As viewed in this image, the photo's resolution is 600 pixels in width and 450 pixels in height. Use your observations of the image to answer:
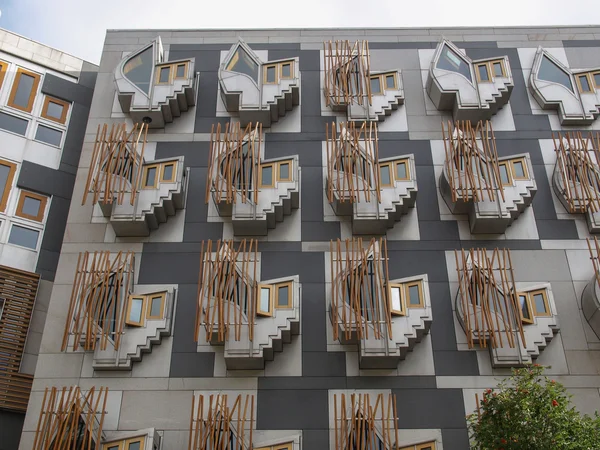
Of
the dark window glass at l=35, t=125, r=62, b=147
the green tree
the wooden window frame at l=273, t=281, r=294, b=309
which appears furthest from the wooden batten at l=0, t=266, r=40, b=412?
the green tree

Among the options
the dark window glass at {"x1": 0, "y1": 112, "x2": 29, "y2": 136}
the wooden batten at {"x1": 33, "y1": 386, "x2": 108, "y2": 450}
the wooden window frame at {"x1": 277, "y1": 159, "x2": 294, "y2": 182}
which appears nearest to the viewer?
the wooden batten at {"x1": 33, "y1": 386, "x2": 108, "y2": 450}

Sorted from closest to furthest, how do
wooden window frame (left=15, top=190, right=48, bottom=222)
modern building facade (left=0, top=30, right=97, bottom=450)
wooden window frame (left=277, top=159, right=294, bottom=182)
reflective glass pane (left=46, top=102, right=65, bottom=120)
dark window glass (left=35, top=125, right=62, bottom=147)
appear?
1. modern building facade (left=0, top=30, right=97, bottom=450)
2. wooden window frame (left=277, top=159, right=294, bottom=182)
3. wooden window frame (left=15, top=190, right=48, bottom=222)
4. dark window glass (left=35, top=125, right=62, bottom=147)
5. reflective glass pane (left=46, top=102, right=65, bottom=120)

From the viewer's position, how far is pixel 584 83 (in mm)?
25562

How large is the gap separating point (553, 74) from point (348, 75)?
7532mm

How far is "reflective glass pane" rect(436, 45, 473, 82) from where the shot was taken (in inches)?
1001

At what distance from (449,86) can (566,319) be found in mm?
9076

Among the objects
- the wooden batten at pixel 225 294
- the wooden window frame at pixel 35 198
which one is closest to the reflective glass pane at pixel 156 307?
the wooden batten at pixel 225 294

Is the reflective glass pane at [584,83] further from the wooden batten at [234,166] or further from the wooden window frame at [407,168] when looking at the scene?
the wooden batten at [234,166]

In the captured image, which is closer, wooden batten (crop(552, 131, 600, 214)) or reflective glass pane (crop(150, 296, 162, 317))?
reflective glass pane (crop(150, 296, 162, 317))

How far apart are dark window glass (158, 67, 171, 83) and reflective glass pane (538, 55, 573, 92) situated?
44.0ft

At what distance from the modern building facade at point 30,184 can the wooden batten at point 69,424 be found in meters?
2.49

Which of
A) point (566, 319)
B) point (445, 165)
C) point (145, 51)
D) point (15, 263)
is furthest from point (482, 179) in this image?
point (15, 263)

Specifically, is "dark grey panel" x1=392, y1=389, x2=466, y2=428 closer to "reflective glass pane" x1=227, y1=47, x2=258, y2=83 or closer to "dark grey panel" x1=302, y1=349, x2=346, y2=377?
"dark grey panel" x1=302, y1=349, x2=346, y2=377

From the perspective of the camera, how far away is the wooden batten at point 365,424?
17766mm
